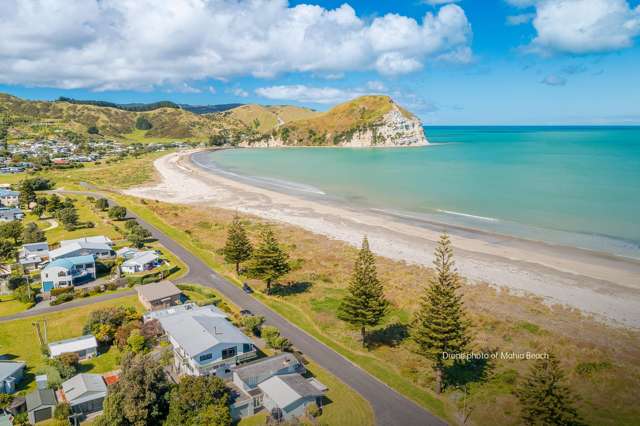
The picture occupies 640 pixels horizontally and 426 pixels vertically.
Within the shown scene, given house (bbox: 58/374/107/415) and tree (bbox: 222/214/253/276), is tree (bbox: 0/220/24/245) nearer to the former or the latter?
tree (bbox: 222/214/253/276)

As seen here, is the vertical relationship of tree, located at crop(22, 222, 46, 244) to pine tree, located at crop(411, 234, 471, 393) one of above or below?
below

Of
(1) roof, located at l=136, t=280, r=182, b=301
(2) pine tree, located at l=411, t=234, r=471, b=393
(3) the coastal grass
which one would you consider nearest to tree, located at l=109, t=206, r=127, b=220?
(3) the coastal grass

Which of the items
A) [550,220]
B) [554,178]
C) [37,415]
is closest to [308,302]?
[37,415]

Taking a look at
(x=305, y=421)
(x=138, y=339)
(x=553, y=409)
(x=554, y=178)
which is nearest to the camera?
(x=553, y=409)

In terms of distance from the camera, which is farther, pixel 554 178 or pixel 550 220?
pixel 554 178

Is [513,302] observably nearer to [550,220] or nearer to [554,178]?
[550,220]

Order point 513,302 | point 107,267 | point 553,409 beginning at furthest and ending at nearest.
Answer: point 107,267
point 513,302
point 553,409

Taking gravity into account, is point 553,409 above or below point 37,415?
above

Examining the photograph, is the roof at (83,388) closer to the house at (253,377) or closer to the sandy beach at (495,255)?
the house at (253,377)
